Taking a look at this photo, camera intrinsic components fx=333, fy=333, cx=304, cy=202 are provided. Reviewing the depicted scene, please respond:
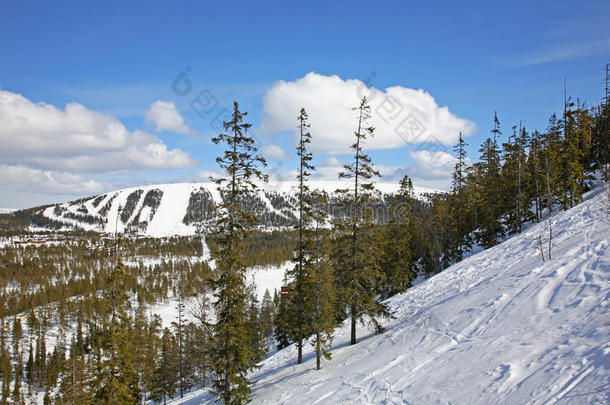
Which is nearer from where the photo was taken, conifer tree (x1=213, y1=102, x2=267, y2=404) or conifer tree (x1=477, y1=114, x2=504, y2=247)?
conifer tree (x1=213, y1=102, x2=267, y2=404)

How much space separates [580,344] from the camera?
1012cm

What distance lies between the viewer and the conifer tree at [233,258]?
16312 mm

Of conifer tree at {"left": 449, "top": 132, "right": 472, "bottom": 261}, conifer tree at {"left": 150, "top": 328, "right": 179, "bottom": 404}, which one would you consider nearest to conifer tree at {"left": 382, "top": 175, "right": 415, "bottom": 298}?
conifer tree at {"left": 449, "top": 132, "right": 472, "bottom": 261}

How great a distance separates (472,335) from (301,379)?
927cm

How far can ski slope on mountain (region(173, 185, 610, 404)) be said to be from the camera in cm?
948

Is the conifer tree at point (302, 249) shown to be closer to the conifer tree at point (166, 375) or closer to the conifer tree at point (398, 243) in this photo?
the conifer tree at point (398, 243)

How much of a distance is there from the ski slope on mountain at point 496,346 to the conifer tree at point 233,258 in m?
2.70

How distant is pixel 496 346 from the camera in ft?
39.5

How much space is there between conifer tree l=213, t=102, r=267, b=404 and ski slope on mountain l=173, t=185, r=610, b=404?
270 centimetres

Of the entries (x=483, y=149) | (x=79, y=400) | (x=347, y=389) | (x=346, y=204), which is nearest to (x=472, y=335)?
(x=347, y=389)

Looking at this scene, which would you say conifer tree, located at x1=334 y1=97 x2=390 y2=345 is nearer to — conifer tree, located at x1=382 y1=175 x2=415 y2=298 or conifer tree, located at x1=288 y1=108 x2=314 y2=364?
conifer tree, located at x1=288 y1=108 x2=314 y2=364

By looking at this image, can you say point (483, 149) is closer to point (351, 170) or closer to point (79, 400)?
point (351, 170)

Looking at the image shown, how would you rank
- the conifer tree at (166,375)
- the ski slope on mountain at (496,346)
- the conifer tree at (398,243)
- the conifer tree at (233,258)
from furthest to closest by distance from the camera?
the conifer tree at (166,375) < the conifer tree at (398,243) < the conifer tree at (233,258) < the ski slope on mountain at (496,346)

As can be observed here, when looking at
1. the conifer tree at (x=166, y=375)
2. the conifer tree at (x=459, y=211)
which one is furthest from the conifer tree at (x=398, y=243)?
the conifer tree at (x=166, y=375)
